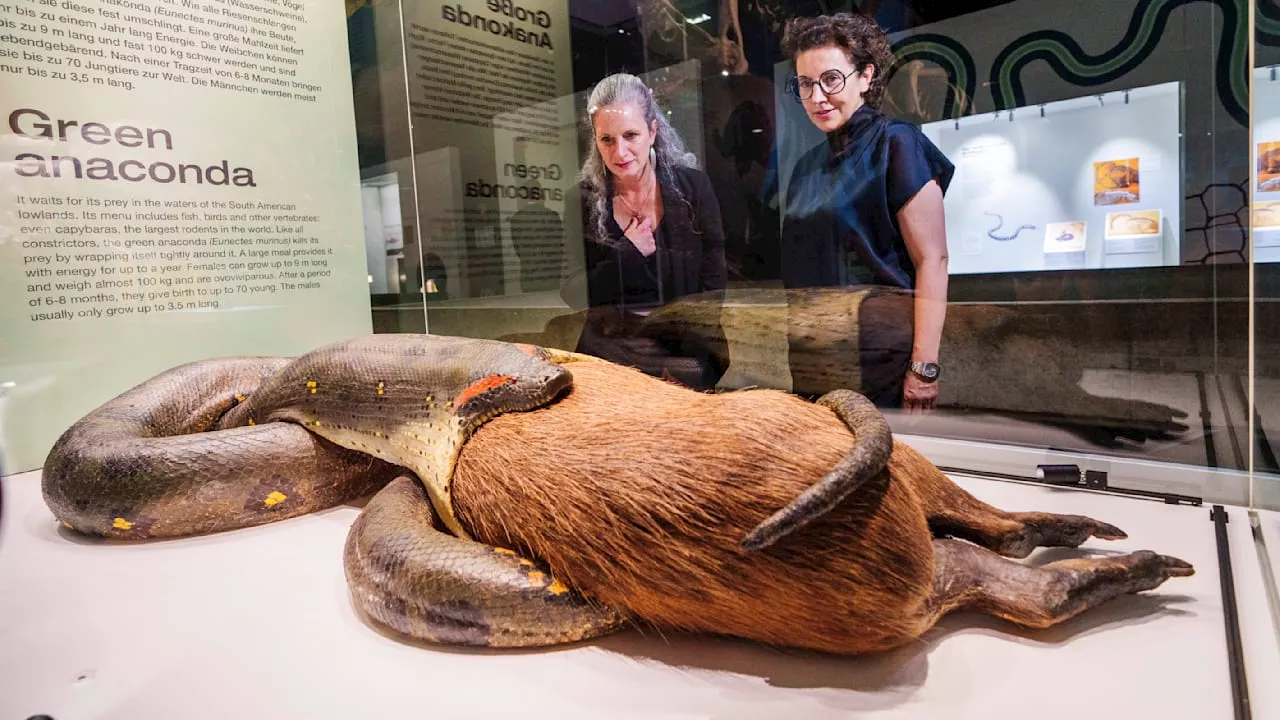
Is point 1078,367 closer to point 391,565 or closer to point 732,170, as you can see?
point 732,170

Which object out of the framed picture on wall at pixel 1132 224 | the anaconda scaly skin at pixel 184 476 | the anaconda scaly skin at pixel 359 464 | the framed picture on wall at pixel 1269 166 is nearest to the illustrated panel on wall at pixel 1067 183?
the framed picture on wall at pixel 1132 224

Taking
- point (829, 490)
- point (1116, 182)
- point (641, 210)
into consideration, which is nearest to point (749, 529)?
point (829, 490)

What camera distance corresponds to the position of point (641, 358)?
2.36 metres

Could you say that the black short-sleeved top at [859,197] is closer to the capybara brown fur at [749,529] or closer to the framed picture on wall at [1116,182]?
the framed picture on wall at [1116,182]

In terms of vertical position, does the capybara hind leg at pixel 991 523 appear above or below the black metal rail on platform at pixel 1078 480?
above

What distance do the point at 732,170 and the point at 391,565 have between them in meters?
1.42

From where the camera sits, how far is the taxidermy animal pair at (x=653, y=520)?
0.87m

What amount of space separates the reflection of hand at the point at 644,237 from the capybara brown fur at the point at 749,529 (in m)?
1.21

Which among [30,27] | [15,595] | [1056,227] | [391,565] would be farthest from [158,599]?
[1056,227]

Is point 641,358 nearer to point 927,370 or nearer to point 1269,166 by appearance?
point 927,370

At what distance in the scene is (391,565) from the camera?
106 cm

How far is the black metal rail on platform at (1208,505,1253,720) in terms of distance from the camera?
84 centimetres

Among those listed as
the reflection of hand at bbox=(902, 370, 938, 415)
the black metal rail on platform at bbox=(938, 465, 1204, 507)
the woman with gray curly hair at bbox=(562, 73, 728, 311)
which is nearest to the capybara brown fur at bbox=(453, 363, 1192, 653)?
the black metal rail on platform at bbox=(938, 465, 1204, 507)

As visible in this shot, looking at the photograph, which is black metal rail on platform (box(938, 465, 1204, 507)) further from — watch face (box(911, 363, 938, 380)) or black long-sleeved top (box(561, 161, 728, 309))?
black long-sleeved top (box(561, 161, 728, 309))
